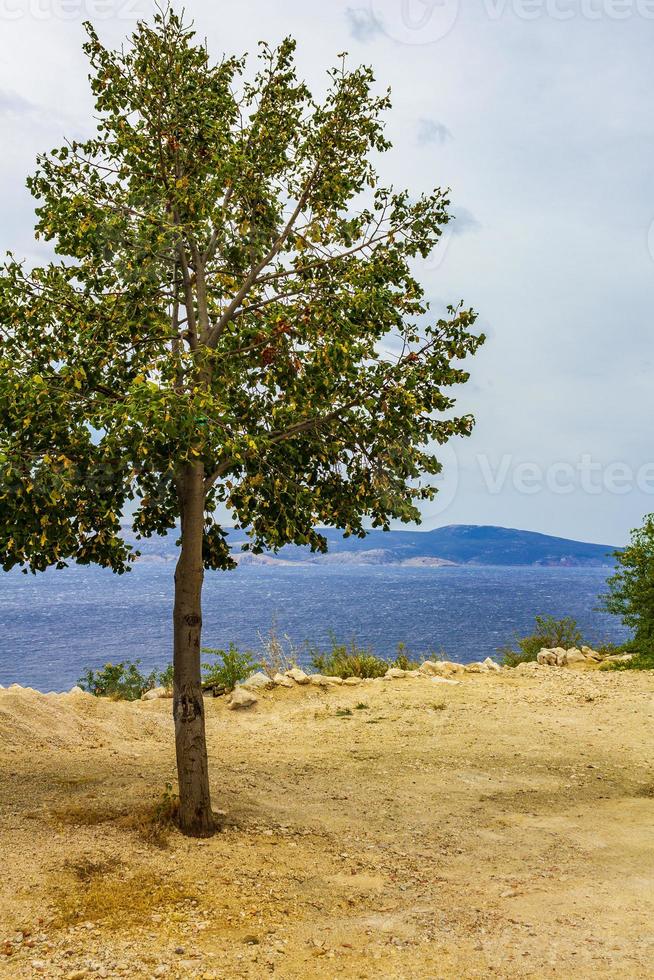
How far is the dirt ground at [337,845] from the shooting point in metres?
5.70

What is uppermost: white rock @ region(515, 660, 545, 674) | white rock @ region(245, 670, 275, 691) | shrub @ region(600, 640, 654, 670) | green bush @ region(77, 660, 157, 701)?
shrub @ region(600, 640, 654, 670)

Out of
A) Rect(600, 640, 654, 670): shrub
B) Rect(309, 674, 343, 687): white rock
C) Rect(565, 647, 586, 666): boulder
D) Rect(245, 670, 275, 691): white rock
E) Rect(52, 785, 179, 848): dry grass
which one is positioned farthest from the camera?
Rect(565, 647, 586, 666): boulder

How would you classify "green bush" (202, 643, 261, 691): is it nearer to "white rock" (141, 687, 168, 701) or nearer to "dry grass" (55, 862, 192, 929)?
"white rock" (141, 687, 168, 701)

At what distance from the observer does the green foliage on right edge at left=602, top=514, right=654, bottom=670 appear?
20594 mm

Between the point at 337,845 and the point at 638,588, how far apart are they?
1535 centimetres

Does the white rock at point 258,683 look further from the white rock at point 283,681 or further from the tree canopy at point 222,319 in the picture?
the tree canopy at point 222,319

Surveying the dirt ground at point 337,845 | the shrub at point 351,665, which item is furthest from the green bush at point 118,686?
the shrub at point 351,665

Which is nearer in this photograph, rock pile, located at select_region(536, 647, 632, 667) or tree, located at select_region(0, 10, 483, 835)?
tree, located at select_region(0, 10, 483, 835)

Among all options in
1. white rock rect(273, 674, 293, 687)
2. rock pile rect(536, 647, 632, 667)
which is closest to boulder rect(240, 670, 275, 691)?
white rock rect(273, 674, 293, 687)

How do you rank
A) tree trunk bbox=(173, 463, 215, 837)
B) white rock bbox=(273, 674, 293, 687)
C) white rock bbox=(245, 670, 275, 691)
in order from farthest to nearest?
white rock bbox=(273, 674, 293, 687) < white rock bbox=(245, 670, 275, 691) < tree trunk bbox=(173, 463, 215, 837)

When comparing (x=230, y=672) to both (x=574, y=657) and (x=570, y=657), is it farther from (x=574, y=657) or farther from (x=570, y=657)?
(x=574, y=657)

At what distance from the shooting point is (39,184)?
9086 millimetres

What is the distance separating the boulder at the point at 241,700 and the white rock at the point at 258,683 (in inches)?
32.1

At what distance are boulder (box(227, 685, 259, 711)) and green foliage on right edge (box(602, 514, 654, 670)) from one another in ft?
36.0
